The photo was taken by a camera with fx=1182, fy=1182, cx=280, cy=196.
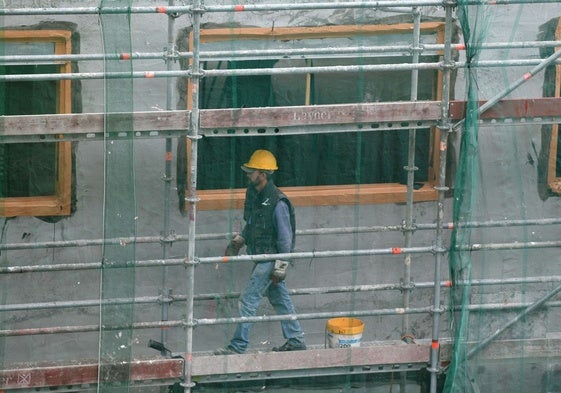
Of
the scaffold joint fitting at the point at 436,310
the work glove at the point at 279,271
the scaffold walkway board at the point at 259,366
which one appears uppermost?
the work glove at the point at 279,271

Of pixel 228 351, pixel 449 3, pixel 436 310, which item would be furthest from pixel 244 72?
pixel 436 310

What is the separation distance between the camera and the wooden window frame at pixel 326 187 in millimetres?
9195

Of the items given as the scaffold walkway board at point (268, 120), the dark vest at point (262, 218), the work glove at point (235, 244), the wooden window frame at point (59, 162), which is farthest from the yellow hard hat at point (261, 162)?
the wooden window frame at point (59, 162)

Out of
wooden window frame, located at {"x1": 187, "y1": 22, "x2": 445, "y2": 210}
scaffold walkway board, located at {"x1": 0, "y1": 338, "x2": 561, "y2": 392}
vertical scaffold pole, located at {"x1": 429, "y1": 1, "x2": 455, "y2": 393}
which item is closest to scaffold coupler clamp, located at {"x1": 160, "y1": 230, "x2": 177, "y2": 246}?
wooden window frame, located at {"x1": 187, "y1": 22, "x2": 445, "y2": 210}

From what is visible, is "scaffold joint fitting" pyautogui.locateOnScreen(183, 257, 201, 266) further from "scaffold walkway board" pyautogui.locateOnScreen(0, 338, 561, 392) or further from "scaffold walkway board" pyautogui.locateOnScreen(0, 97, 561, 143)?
"scaffold walkway board" pyautogui.locateOnScreen(0, 97, 561, 143)

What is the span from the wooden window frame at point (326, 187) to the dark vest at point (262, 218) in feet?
0.77

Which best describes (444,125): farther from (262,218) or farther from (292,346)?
(292,346)

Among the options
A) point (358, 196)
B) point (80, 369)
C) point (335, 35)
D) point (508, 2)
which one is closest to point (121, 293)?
point (80, 369)

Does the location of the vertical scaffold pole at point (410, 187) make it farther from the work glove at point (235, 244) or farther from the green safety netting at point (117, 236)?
the green safety netting at point (117, 236)

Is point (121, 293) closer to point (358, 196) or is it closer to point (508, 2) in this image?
point (358, 196)

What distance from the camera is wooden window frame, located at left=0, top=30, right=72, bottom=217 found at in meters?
9.21

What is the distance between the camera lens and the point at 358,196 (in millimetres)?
9172

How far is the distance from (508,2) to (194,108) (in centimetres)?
239

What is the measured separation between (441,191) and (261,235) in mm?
1368
